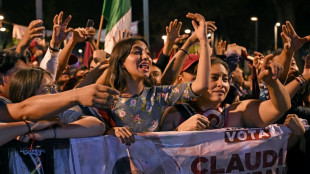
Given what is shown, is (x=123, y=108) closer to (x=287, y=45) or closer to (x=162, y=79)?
(x=162, y=79)

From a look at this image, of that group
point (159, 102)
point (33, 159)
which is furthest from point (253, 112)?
point (33, 159)

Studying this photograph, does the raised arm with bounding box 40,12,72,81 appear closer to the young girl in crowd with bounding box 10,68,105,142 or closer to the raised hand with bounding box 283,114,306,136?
the young girl in crowd with bounding box 10,68,105,142

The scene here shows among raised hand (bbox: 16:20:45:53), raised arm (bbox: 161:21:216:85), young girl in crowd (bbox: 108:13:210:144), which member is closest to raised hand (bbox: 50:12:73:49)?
raised hand (bbox: 16:20:45:53)

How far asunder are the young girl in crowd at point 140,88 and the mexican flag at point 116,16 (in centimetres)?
Answer: 495

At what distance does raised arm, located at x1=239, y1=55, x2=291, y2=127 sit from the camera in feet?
12.5

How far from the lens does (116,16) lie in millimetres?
9391

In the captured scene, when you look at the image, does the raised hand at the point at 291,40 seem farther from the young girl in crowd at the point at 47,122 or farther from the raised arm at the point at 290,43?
the young girl in crowd at the point at 47,122

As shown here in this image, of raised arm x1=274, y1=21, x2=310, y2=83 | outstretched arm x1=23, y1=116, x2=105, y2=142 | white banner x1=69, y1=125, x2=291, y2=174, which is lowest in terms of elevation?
white banner x1=69, y1=125, x2=291, y2=174

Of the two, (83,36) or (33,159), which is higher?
(83,36)

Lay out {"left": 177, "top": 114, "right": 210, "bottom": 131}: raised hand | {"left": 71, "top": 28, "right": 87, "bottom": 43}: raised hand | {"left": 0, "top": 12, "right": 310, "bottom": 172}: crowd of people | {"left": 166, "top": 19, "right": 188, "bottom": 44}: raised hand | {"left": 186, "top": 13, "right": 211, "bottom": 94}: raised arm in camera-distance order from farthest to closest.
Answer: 1. {"left": 166, "top": 19, "right": 188, "bottom": 44}: raised hand
2. {"left": 71, "top": 28, "right": 87, "bottom": 43}: raised hand
3. {"left": 186, "top": 13, "right": 211, "bottom": 94}: raised arm
4. {"left": 177, "top": 114, "right": 210, "bottom": 131}: raised hand
5. {"left": 0, "top": 12, "right": 310, "bottom": 172}: crowd of people

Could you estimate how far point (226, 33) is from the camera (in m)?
42.7

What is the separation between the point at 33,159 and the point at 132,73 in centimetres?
132

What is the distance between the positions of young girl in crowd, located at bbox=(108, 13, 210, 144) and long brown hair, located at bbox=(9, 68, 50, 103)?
0.79 meters

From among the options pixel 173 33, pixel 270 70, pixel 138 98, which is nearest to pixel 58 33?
pixel 173 33
